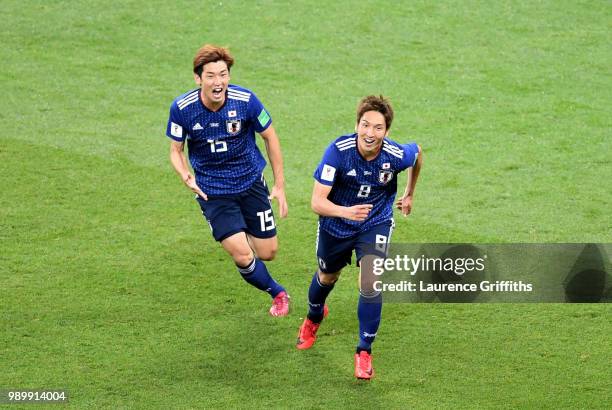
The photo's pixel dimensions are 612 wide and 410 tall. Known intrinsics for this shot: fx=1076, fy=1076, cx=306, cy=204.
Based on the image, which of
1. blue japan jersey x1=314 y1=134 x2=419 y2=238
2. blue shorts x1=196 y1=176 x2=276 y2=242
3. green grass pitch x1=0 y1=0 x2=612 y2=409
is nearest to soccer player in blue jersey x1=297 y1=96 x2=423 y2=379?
blue japan jersey x1=314 y1=134 x2=419 y2=238

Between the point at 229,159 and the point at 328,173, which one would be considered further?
the point at 229,159

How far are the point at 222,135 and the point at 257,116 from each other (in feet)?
1.06

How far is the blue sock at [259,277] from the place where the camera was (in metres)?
8.90

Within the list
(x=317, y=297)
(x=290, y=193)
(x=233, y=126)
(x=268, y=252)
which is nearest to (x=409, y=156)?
(x=317, y=297)

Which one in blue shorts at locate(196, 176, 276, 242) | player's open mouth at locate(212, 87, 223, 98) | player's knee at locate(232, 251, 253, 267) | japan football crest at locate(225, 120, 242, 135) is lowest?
player's knee at locate(232, 251, 253, 267)

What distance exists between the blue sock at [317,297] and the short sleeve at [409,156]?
118 cm

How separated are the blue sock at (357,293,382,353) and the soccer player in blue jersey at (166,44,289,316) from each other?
1123 mm

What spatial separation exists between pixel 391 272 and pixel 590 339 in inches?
72.3

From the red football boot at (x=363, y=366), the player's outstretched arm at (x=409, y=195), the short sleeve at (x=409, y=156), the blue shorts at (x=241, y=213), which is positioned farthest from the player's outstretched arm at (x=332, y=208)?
the blue shorts at (x=241, y=213)

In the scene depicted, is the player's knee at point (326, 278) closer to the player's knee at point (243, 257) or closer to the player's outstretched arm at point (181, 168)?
the player's knee at point (243, 257)

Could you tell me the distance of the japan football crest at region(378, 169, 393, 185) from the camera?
26.1 feet

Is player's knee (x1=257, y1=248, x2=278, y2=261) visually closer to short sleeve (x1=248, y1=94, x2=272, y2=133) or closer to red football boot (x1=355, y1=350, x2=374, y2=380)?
short sleeve (x1=248, y1=94, x2=272, y2=133)

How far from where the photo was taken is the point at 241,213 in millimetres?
8969

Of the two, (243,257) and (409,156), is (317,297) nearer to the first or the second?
(243,257)
